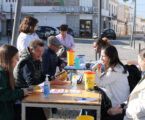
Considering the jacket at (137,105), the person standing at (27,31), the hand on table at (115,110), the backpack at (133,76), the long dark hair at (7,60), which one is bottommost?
the hand on table at (115,110)

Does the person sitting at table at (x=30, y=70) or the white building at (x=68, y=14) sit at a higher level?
the white building at (x=68, y=14)

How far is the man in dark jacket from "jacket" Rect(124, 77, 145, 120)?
1429 mm

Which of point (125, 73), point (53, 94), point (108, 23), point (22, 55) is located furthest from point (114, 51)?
point (108, 23)

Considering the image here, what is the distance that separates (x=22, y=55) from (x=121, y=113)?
1.58 metres

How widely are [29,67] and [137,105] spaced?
1605 mm

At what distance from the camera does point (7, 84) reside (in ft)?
10.2

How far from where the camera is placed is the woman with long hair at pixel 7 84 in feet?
9.90

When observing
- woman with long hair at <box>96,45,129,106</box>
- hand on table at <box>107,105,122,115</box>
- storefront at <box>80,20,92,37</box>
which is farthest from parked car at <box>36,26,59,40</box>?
hand on table at <box>107,105,122,115</box>

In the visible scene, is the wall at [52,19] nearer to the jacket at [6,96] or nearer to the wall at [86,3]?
the wall at [86,3]

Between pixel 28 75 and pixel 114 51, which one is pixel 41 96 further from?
pixel 114 51

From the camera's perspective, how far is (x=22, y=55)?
3.90m

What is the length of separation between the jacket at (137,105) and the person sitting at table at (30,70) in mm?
1368

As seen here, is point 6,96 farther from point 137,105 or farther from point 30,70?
point 137,105

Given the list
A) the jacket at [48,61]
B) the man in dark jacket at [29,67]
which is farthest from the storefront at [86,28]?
the man in dark jacket at [29,67]
